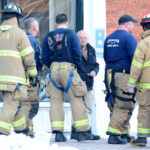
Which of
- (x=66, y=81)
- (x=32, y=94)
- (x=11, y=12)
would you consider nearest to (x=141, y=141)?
(x=66, y=81)

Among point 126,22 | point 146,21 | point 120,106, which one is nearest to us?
point 146,21

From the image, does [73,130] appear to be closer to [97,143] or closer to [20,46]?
[97,143]

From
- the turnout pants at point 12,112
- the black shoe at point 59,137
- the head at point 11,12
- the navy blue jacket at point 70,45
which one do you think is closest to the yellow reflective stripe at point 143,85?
the navy blue jacket at point 70,45

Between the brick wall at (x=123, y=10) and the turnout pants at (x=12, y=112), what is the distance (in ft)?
13.6

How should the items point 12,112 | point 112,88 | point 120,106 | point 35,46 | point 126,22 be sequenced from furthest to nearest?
point 35,46, point 126,22, point 112,88, point 120,106, point 12,112

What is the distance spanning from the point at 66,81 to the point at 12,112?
1189mm

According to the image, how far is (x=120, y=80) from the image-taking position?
7844 millimetres

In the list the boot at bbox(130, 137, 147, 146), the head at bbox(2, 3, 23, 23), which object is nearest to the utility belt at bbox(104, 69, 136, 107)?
the boot at bbox(130, 137, 147, 146)

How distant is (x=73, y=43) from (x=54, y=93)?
2.82ft

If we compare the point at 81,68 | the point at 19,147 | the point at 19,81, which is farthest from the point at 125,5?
the point at 19,147

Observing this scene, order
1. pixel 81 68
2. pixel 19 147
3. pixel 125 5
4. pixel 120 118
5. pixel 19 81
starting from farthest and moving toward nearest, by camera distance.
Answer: pixel 125 5 → pixel 81 68 → pixel 120 118 → pixel 19 81 → pixel 19 147

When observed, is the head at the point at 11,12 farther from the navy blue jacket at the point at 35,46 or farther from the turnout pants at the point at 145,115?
→ the turnout pants at the point at 145,115

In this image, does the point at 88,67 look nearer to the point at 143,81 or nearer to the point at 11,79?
the point at 143,81

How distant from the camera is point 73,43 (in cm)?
788
